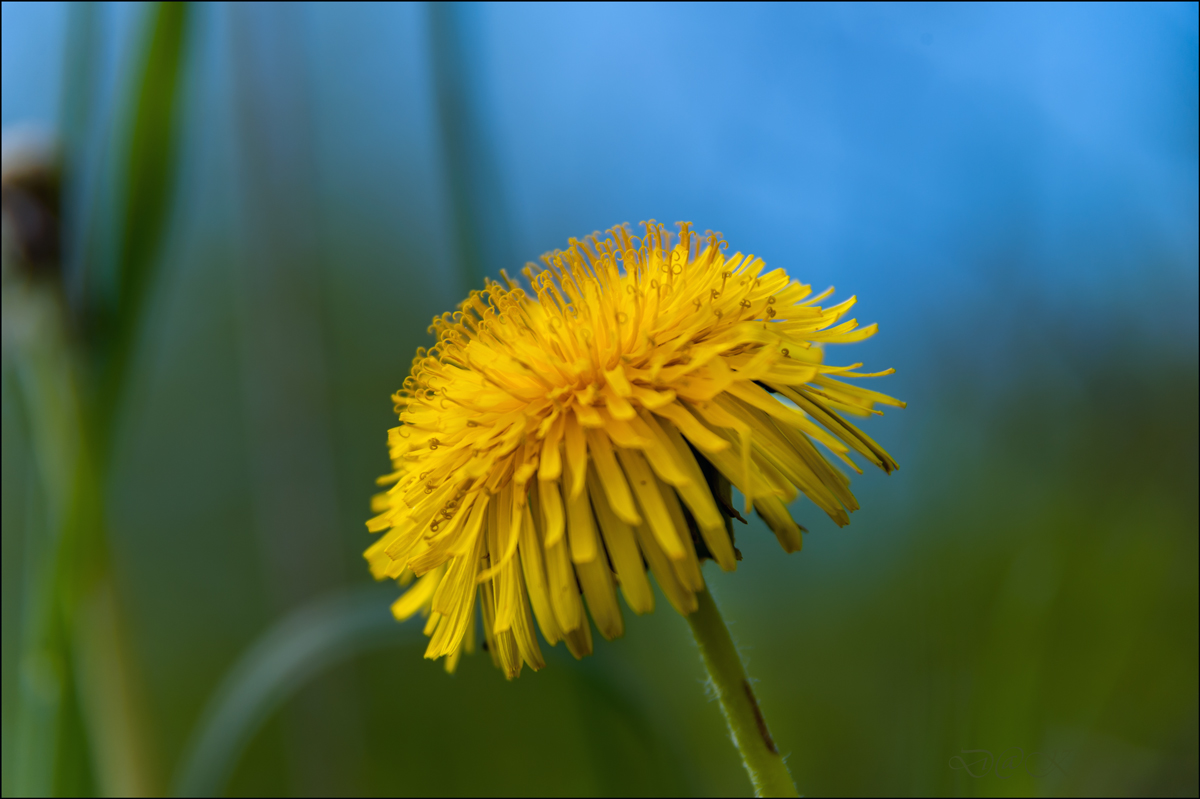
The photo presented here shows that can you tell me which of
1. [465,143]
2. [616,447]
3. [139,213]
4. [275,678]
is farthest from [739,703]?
[139,213]

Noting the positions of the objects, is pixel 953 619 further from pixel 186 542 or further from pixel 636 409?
pixel 186 542

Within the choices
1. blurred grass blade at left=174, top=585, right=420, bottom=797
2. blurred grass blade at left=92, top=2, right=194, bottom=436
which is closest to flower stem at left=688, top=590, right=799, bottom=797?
blurred grass blade at left=174, top=585, right=420, bottom=797

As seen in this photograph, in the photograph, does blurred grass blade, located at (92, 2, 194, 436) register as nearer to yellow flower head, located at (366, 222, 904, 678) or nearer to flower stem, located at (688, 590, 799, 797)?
yellow flower head, located at (366, 222, 904, 678)

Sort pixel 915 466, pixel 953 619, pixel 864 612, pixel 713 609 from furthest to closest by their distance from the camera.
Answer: pixel 864 612, pixel 915 466, pixel 953 619, pixel 713 609

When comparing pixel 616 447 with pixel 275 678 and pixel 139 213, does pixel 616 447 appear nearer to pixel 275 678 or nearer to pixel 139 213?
pixel 275 678

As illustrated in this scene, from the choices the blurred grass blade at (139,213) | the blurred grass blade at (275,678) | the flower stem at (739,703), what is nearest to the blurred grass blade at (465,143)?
the blurred grass blade at (139,213)

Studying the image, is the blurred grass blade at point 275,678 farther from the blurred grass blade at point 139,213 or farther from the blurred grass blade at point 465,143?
the blurred grass blade at point 465,143

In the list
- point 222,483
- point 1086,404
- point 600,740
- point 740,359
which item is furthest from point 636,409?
point 222,483
